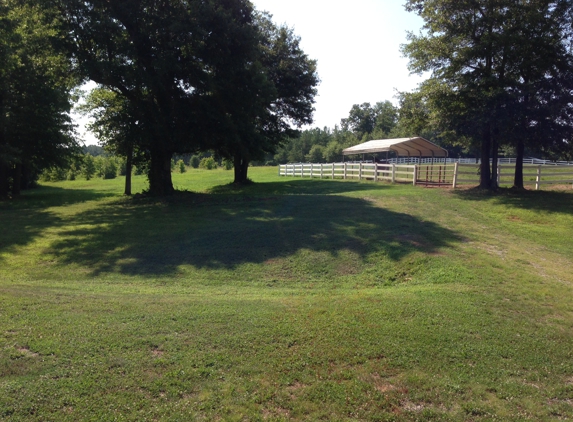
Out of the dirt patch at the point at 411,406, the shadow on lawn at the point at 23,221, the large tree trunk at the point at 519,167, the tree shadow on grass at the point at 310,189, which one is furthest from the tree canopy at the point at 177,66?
the dirt patch at the point at 411,406

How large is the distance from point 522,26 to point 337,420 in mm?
18567

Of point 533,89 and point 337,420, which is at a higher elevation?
point 533,89

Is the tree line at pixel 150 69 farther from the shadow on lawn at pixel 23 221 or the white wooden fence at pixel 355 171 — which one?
the white wooden fence at pixel 355 171

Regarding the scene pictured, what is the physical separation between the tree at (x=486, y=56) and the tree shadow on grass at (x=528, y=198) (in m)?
1.13

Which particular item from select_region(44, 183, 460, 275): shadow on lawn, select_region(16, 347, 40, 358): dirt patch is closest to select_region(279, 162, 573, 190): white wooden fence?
select_region(44, 183, 460, 275): shadow on lawn

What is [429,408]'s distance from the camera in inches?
160

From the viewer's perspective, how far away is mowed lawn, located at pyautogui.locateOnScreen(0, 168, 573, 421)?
4086 millimetres

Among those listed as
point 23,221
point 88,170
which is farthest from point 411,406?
point 88,170

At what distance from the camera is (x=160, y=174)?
21.2 meters

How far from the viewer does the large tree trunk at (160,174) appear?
69.0ft

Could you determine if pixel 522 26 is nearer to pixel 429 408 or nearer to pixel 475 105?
pixel 475 105

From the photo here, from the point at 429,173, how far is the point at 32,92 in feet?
77.7

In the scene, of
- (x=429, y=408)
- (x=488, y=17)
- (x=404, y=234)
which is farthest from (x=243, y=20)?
(x=429, y=408)

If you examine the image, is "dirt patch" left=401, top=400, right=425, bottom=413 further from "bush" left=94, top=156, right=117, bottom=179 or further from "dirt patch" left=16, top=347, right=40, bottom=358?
"bush" left=94, top=156, right=117, bottom=179
